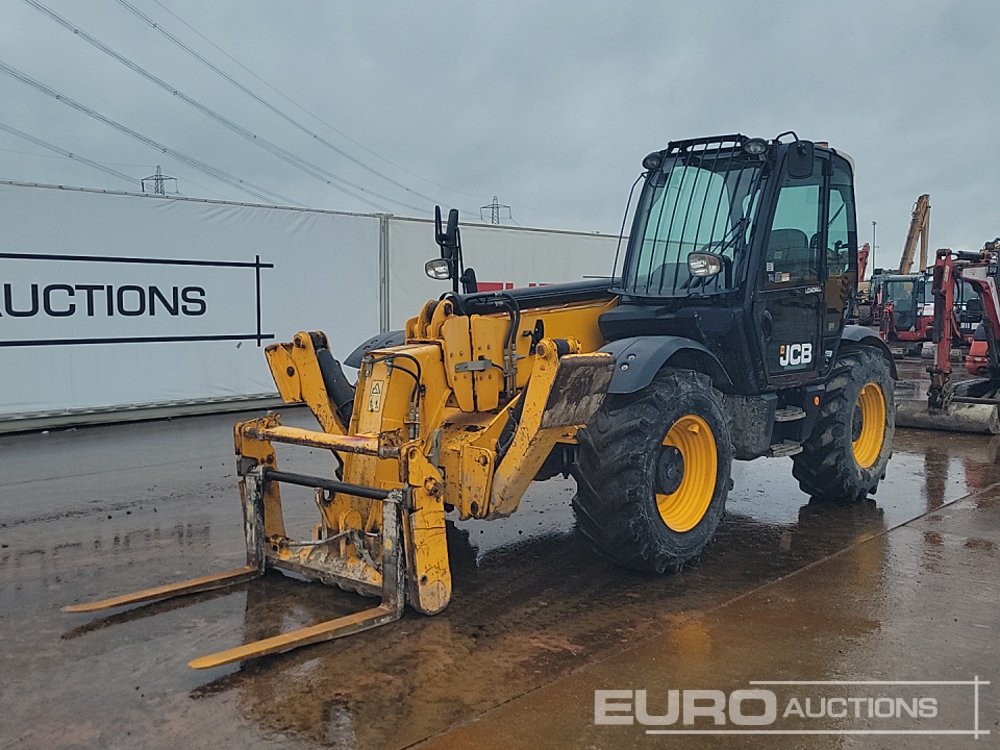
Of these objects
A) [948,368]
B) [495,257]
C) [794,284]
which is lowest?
[948,368]

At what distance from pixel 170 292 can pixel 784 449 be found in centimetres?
850

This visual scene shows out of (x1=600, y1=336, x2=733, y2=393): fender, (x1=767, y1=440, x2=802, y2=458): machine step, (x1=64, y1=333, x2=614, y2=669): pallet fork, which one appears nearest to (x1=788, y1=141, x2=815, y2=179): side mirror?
(x1=600, y1=336, x2=733, y2=393): fender

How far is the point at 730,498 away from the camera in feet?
Result: 24.3

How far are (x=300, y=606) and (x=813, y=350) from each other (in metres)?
4.04

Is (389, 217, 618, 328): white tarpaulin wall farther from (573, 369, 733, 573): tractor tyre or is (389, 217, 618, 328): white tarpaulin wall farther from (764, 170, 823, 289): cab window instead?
(573, 369, 733, 573): tractor tyre

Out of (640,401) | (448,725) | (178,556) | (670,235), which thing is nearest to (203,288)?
(178,556)

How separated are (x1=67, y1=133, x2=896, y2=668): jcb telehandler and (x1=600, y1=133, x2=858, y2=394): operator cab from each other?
15mm

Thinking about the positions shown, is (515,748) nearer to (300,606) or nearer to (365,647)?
(365,647)

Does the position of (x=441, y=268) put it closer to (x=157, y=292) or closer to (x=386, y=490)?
(x=386, y=490)

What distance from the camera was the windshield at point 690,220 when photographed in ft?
19.6

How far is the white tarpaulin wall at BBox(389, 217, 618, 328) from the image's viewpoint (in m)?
14.5

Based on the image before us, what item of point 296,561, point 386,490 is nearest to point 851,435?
point 386,490

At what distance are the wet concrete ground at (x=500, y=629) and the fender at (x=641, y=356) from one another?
3.77 feet

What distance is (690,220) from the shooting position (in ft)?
20.3
